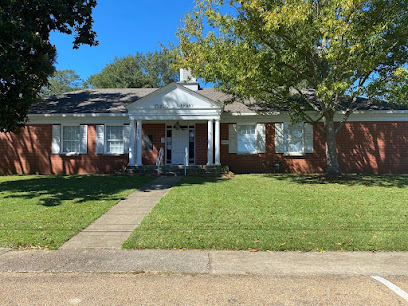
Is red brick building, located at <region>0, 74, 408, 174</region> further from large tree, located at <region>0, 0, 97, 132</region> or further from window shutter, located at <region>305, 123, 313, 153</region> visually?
large tree, located at <region>0, 0, 97, 132</region>

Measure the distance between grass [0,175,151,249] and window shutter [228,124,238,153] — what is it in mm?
5825

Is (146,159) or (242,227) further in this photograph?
(146,159)

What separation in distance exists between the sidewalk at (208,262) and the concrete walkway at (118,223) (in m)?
0.40

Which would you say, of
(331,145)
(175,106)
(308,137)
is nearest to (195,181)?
(175,106)

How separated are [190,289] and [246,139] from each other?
1376 cm

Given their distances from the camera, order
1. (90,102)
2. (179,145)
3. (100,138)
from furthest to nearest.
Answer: (90,102) → (179,145) → (100,138)

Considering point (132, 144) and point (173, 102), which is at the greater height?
point (173, 102)

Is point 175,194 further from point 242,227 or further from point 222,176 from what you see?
point 222,176

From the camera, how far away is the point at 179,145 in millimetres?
17547

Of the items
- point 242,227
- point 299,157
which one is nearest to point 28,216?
point 242,227

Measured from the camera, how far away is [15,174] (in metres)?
17.4

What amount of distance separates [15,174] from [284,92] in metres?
15.3

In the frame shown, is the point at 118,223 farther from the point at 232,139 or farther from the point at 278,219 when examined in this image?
the point at 232,139

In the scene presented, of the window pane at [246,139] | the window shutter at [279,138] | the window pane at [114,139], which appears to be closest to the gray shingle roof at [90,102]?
the window pane at [114,139]
